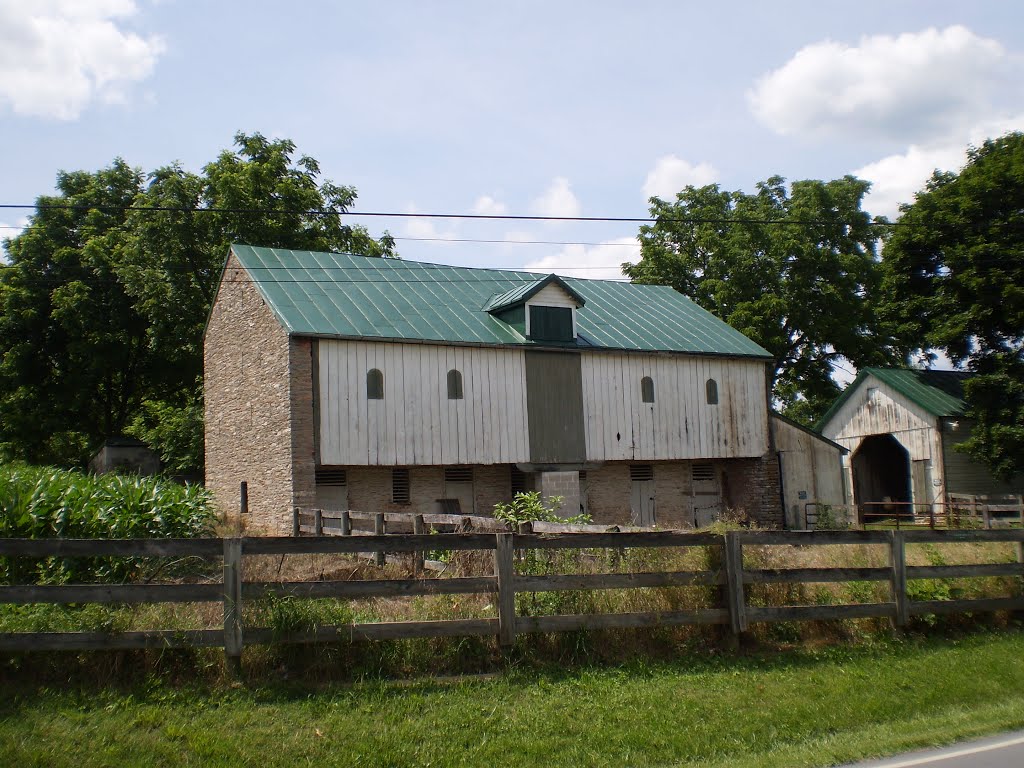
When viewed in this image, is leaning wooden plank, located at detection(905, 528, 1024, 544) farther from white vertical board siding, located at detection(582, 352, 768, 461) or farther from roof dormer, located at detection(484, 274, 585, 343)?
roof dormer, located at detection(484, 274, 585, 343)

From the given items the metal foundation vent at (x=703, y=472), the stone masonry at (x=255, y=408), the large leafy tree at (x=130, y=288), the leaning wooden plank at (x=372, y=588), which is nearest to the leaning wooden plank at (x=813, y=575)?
the leaning wooden plank at (x=372, y=588)

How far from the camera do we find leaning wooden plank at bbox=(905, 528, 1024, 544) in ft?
34.3

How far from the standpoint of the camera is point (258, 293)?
24250mm

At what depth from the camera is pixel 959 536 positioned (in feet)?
35.4

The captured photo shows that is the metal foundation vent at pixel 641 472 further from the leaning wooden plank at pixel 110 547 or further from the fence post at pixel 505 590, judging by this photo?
the leaning wooden plank at pixel 110 547

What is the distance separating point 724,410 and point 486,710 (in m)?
22.9

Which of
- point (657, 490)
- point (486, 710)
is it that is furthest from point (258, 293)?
point (486, 710)

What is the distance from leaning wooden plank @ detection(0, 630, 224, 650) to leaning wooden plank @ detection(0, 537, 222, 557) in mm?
646

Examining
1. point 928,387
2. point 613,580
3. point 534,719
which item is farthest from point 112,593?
point 928,387

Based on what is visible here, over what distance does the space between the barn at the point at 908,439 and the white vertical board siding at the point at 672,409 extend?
441 centimetres

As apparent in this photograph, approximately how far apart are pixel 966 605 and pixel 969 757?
167 inches

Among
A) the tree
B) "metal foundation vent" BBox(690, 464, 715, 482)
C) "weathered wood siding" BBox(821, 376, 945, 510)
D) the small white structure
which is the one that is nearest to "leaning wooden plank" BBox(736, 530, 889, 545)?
"metal foundation vent" BBox(690, 464, 715, 482)

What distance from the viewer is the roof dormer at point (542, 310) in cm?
2577

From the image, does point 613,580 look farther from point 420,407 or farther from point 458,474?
point 458,474
